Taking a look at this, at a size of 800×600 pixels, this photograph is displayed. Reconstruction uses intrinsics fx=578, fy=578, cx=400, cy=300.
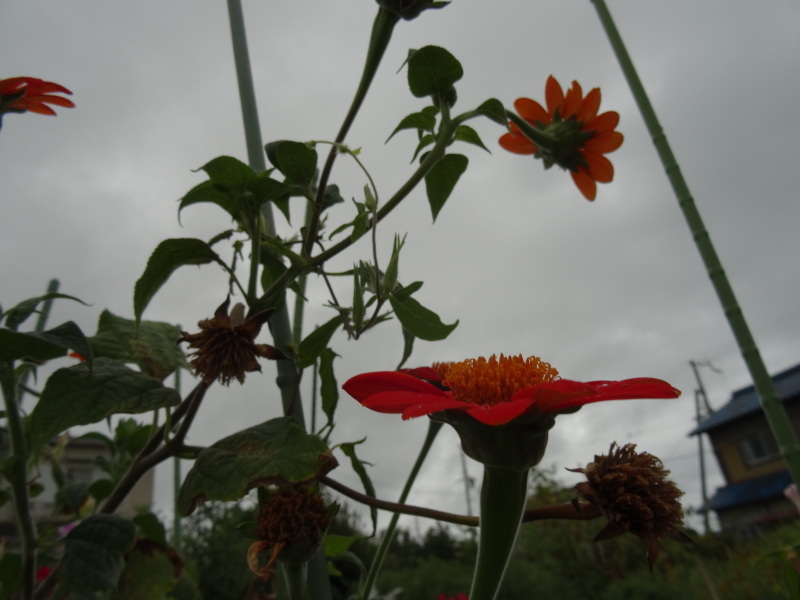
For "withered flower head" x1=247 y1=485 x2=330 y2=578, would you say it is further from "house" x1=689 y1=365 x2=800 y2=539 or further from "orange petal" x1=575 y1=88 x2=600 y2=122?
"house" x1=689 y1=365 x2=800 y2=539

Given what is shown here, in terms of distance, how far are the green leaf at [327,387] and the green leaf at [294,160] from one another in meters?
0.10

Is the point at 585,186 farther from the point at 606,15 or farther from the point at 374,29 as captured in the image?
the point at 606,15

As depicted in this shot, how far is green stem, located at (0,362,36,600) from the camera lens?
1.07 ft

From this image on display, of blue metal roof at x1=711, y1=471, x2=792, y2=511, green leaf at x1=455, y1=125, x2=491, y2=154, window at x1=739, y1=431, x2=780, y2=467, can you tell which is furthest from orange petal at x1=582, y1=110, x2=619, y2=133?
window at x1=739, y1=431, x2=780, y2=467

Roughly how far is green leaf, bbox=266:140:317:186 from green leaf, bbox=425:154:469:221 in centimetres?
7

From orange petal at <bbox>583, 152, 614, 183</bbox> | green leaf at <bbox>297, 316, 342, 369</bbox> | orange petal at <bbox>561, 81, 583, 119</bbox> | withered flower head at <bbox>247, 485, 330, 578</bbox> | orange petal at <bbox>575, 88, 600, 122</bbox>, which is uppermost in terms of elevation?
orange petal at <bbox>561, 81, 583, 119</bbox>

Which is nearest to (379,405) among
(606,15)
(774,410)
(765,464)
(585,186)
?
(585,186)

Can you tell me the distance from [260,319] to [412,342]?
121mm

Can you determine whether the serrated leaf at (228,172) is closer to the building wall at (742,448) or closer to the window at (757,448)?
the building wall at (742,448)

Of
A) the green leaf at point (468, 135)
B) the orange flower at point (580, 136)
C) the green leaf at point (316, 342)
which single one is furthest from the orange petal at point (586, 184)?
the green leaf at point (316, 342)

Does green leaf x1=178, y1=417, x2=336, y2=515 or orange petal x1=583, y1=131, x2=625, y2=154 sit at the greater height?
orange petal x1=583, y1=131, x2=625, y2=154

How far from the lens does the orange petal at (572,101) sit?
0.40 m

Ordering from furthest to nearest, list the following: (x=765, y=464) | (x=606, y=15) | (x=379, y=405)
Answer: (x=765, y=464), (x=606, y=15), (x=379, y=405)

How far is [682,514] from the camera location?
0.72ft
